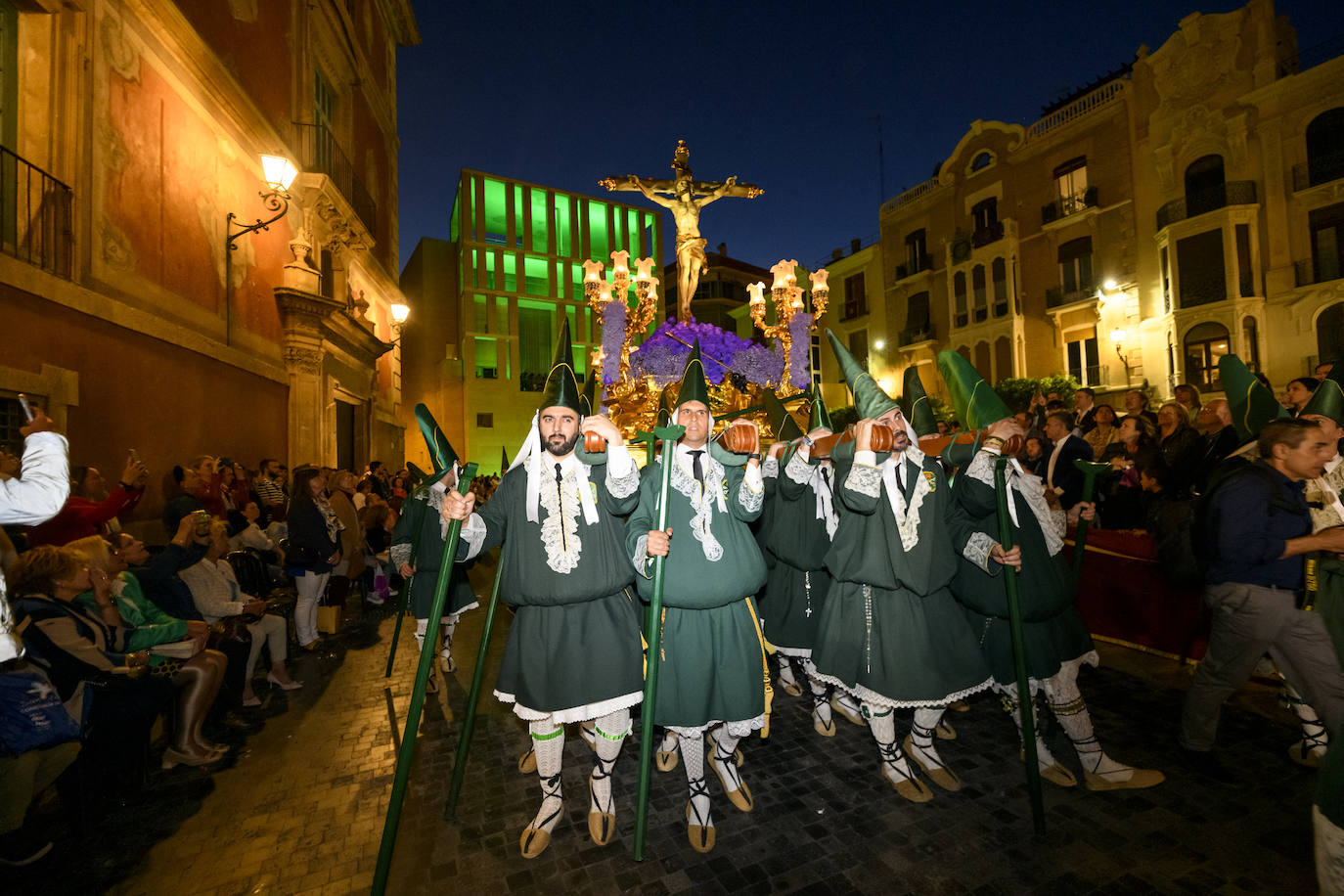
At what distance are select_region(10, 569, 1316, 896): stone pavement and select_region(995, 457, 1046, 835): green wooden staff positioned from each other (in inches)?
7.0

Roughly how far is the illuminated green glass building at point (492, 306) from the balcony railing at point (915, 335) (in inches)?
507

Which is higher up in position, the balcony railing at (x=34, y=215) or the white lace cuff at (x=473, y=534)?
the balcony railing at (x=34, y=215)

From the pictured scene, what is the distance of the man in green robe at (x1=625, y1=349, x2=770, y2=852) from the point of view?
323cm

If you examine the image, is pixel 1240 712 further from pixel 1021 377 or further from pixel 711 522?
pixel 1021 377

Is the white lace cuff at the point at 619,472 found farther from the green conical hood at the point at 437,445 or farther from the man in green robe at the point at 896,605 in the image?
the man in green robe at the point at 896,605

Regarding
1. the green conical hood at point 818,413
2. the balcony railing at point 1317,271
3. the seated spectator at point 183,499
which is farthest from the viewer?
the balcony railing at point 1317,271

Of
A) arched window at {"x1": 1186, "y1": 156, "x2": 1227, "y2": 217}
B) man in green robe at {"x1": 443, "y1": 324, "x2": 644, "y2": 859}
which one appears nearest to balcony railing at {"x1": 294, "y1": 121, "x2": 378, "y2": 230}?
man in green robe at {"x1": 443, "y1": 324, "x2": 644, "y2": 859}

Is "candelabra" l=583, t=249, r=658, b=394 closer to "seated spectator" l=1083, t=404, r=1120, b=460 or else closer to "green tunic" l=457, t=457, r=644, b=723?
"seated spectator" l=1083, t=404, r=1120, b=460

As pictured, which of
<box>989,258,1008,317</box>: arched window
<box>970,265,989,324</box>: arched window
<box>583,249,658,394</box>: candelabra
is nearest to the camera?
<box>583,249,658,394</box>: candelabra

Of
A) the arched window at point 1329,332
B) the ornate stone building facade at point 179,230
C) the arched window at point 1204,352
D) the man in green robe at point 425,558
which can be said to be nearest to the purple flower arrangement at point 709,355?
the man in green robe at point 425,558

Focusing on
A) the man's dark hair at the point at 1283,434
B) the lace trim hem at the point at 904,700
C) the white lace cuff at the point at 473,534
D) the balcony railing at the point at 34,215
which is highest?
the balcony railing at the point at 34,215

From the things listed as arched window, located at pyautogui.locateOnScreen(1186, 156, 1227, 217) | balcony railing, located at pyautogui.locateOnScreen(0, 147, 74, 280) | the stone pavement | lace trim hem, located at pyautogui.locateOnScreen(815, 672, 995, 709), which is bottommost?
the stone pavement

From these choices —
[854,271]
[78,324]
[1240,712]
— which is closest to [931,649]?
[1240,712]

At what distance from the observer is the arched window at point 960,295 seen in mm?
25281
